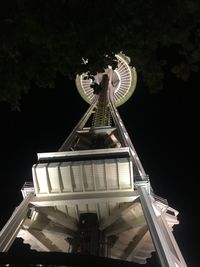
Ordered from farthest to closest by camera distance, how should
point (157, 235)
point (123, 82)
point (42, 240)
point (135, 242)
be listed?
1. point (123, 82)
2. point (135, 242)
3. point (42, 240)
4. point (157, 235)

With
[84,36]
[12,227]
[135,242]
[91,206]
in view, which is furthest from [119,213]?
[84,36]

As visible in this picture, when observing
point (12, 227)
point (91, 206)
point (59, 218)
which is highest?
point (12, 227)

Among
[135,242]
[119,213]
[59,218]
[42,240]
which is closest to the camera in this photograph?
[119,213]

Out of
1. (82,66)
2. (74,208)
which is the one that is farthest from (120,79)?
(82,66)

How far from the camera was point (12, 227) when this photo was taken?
15.6 metres

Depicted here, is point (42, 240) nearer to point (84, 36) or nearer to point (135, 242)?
point (135, 242)

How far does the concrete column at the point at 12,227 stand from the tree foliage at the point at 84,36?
8538 mm

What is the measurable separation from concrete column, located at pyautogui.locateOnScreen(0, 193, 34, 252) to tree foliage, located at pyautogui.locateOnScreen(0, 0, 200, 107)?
8.54 metres

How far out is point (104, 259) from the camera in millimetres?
5758

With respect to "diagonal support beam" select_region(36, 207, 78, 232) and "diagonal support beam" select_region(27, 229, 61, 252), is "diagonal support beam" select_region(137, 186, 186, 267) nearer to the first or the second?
"diagonal support beam" select_region(36, 207, 78, 232)

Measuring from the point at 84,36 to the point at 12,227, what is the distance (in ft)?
35.0

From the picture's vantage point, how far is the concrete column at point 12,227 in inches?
570

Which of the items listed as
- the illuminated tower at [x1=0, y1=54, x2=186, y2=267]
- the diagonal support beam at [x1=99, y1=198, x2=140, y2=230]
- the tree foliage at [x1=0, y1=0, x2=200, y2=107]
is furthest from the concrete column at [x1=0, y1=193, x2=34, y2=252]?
the tree foliage at [x1=0, y1=0, x2=200, y2=107]

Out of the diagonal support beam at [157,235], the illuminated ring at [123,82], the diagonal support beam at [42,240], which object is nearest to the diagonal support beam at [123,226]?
the diagonal support beam at [157,235]
